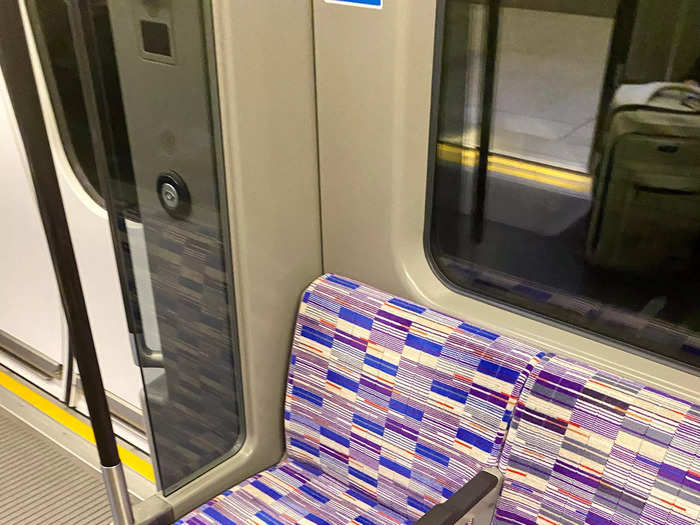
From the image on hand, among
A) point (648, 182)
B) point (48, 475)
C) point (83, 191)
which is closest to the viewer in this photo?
point (648, 182)

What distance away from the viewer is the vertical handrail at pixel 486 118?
1626 millimetres

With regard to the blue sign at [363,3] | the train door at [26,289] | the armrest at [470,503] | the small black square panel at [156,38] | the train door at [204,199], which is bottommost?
the train door at [26,289]

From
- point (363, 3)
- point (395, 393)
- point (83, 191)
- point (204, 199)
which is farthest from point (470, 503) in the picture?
point (83, 191)

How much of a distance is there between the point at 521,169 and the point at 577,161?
160mm

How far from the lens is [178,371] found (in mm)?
2053

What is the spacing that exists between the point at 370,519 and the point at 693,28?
57.8 inches

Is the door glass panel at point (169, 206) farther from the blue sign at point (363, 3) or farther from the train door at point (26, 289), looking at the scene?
the train door at point (26, 289)

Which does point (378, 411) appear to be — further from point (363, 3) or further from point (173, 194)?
point (363, 3)

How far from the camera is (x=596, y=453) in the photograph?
156 cm

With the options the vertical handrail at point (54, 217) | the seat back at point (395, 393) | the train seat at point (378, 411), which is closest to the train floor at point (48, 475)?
the train seat at point (378, 411)

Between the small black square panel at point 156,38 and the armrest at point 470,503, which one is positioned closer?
the armrest at point 470,503

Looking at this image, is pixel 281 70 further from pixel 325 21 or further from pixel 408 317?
pixel 408 317

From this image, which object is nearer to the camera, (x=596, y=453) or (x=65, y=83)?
(x=596, y=453)

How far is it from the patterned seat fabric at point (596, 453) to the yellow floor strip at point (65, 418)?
68.2 inches
